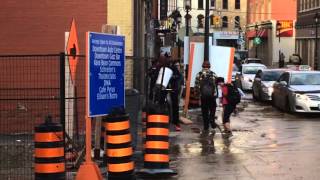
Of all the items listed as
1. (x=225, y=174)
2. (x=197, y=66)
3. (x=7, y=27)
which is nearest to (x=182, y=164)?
(x=225, y=174)

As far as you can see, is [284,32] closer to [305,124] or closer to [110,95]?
[305,124]

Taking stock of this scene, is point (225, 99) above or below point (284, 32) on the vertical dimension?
below

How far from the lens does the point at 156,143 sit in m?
9.57

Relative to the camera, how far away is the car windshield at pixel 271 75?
28038mm

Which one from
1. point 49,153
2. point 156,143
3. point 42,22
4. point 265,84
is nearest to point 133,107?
point 156,143

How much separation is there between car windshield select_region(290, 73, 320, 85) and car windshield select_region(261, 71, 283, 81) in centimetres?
530

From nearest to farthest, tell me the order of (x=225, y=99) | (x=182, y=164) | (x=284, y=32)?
1. (x=182, y=164)
2. (x=225, y=99)
3. (x=284, y=32)

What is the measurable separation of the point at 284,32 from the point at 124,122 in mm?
67215

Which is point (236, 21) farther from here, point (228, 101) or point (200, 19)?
point (228, 101)

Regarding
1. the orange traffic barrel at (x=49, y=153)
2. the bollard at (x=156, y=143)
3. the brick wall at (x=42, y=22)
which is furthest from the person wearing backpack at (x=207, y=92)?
the orange traffic barrel at (x=49, y=153)

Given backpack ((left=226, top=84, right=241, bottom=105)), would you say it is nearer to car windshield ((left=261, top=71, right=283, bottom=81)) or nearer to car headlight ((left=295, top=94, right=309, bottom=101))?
car headlight ((left=295, top=94, right=309, bottom=101))

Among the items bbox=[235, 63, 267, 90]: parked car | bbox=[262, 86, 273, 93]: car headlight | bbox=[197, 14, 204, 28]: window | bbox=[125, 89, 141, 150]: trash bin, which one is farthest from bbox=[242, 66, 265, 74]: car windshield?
bbox=[197, 14, 204, 28]: window

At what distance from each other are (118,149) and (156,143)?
1143mm

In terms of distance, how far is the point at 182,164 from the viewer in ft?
35.5
